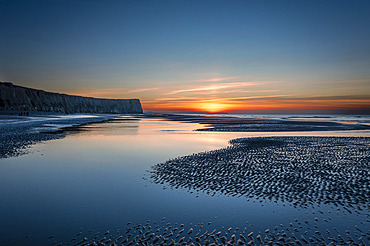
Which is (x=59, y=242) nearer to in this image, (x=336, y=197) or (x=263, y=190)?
(x=263, y=190)

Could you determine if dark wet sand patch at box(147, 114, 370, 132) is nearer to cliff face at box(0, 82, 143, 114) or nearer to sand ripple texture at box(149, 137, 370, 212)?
sand ripple texture at box(149, 137, 370, 212)

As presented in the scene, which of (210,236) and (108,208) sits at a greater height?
(108,208)

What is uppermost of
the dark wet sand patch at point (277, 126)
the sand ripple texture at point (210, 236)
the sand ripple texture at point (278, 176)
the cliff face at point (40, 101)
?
the cliff face at point (40, 101)

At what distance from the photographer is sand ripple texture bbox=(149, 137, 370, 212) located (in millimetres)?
8516

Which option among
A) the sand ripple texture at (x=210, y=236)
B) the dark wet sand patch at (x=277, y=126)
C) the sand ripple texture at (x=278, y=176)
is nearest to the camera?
the sand ripple texture at (x=210, y=236)

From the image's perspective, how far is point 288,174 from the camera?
11.3 metres

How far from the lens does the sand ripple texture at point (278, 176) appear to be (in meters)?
8.52

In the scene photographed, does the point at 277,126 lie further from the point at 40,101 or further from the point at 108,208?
the point at 40,101

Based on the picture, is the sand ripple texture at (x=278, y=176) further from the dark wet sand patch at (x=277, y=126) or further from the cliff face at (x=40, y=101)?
the cliff face at (x=40, y=101)

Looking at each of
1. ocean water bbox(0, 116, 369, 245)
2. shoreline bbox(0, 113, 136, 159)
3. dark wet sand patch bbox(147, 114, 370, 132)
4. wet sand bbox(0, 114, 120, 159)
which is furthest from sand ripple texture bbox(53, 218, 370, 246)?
dark wet sand patch bbox(147, 114, 370, 132)

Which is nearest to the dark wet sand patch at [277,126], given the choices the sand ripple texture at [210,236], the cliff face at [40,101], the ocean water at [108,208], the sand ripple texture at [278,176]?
the sand ripple texture at [278,176]

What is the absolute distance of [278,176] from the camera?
10961 millimetres

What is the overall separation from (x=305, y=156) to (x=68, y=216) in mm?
15206

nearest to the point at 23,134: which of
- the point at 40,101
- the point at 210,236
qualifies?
the point at 210,236
